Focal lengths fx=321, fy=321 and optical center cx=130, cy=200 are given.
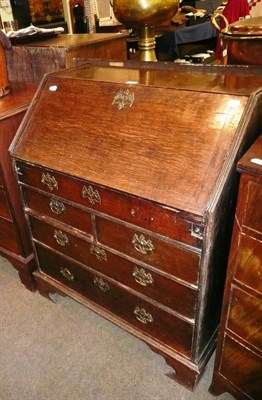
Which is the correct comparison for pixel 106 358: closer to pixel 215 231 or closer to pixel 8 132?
pixel 215 231

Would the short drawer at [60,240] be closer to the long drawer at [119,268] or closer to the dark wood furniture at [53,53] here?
the long drawer at [119,268]

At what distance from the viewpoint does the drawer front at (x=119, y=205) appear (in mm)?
989

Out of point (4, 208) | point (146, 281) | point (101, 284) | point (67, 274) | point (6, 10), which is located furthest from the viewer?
point (6, 10)

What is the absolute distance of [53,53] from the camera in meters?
A: 1.64

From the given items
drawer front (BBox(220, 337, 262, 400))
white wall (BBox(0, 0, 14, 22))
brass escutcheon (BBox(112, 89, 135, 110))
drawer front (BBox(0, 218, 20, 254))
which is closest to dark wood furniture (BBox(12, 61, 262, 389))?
brass escutcheon (BBox(112, 89, 135, 110))

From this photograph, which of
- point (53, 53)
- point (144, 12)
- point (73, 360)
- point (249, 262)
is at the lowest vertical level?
point (73, 360)

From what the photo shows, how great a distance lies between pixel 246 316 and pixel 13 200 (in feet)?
4.00

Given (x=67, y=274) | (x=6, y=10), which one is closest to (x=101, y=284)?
(x=67, y=274)

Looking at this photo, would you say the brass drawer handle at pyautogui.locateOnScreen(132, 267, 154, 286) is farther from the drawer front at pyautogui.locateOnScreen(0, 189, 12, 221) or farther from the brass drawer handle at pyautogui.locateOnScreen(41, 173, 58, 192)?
the drawer front at pyautogui.locateOnScreen(0, 189, 12, 221)

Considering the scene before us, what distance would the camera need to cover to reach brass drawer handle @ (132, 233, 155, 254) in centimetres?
113

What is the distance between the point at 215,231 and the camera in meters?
0.98

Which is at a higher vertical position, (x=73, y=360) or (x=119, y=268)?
(x=119, y=268)

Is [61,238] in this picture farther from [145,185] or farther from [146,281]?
[145,185]

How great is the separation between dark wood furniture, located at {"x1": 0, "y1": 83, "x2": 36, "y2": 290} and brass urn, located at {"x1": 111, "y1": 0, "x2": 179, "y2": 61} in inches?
24.0
